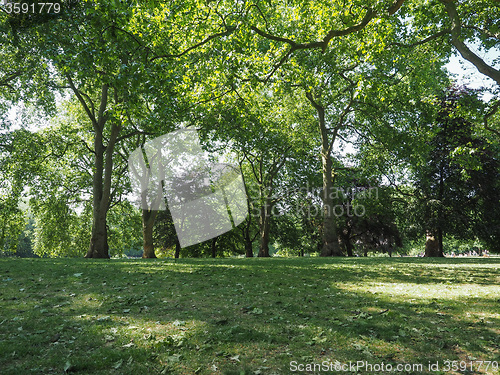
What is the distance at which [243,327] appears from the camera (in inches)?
199

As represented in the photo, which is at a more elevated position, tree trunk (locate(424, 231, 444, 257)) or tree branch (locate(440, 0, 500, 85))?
tree branch (locate(440, 0, 500, 85))

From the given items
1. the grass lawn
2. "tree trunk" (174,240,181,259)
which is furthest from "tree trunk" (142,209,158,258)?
the grass lawn

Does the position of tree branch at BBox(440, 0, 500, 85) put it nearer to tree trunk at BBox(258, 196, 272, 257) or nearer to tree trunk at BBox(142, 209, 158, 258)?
tree trunk at BBox(258, 196, 272, 257)

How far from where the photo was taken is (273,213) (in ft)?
107

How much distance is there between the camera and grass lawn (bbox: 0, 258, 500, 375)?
150 inches

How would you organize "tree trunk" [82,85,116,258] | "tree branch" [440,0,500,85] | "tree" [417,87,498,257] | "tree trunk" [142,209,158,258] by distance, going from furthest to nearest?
"tree" [417,87,498,257] < "tree trunk" [142,209,158,258] < "tree trunk" [82,85,116,258] < "tree branch" [440,0,500,85]

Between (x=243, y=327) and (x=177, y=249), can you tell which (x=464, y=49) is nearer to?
(x=243, y=327)

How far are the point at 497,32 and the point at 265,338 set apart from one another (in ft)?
Result: 43.7

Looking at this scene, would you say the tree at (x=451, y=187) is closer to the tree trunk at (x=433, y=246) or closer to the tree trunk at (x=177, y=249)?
the tree trunk at (x=433, y=246)

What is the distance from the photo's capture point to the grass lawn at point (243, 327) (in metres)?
3.80

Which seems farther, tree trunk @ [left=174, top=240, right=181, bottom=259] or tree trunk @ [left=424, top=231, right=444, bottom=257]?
tree trunk @ [left=174, top=240, right=181, bottom=259]

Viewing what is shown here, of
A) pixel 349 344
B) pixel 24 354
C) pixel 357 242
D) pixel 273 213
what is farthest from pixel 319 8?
pixel 357 242

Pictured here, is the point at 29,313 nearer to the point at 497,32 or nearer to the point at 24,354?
the point at 24,354

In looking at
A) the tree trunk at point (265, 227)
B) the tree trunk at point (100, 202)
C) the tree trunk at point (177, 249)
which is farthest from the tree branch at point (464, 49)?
the tree trunk at point (177, 249)
